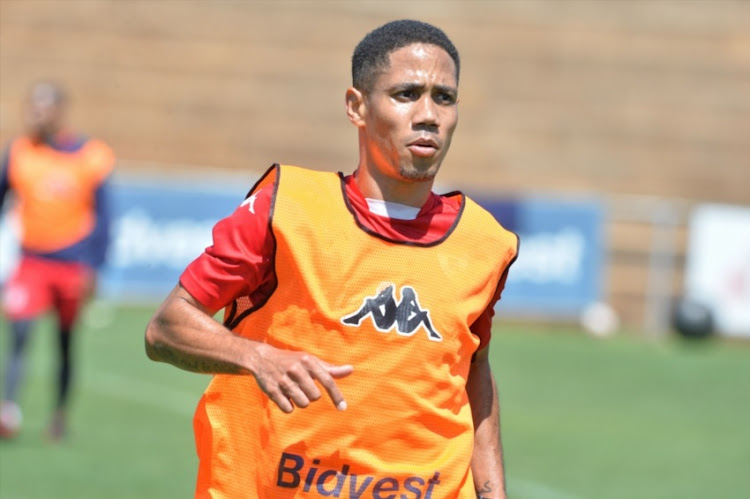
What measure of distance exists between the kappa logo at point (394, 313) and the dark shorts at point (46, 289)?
721cm

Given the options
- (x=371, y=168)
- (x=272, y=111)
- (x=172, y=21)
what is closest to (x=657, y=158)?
(x=272, y=111)

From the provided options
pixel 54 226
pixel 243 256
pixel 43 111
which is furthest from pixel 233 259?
pixel 54 226

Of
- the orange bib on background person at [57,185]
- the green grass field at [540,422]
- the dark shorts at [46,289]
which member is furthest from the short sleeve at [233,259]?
the orange bib on background person at [57,185]

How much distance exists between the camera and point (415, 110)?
351cm

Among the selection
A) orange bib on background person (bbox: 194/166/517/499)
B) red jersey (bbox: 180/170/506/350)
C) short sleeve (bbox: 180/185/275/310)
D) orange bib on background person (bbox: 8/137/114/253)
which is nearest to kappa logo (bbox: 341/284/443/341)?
orange bib on background person (bbox: 194/166/517/499)

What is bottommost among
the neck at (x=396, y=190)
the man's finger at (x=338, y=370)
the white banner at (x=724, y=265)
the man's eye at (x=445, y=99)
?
the white banner at (x=724, y=265)

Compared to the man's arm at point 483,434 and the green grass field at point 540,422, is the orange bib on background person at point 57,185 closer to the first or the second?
the green grass field at point 540,422

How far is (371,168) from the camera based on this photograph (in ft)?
12.0

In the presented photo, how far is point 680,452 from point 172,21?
13.2 meters

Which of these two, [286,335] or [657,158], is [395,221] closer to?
[286,335]

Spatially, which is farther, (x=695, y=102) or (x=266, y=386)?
(x=695, y=102)

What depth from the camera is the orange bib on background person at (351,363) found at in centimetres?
343

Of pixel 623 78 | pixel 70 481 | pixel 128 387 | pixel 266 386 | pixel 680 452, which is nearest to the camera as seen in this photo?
pixel 266 386

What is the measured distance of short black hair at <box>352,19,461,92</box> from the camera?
11.7 ft
